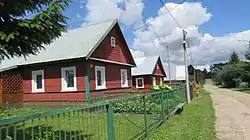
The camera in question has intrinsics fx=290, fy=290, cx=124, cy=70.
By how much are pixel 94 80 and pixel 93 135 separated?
470 inches

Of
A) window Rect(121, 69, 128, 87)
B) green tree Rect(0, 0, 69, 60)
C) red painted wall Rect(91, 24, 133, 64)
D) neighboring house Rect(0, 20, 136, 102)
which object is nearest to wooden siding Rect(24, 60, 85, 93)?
neighboring house Rect(0, 20, 136, 102)

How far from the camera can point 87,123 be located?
4.45 m

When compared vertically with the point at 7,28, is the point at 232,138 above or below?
below

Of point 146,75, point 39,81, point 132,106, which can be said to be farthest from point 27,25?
point 146,75

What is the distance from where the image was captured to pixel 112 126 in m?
5.12

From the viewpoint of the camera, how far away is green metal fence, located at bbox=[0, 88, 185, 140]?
10.4ft

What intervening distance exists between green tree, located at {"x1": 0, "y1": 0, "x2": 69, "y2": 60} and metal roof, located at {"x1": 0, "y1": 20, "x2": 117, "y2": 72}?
8777mm

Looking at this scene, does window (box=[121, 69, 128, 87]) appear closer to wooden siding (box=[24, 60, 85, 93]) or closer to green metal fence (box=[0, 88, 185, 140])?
wooden siding (box=[24, 60, 85, 93])

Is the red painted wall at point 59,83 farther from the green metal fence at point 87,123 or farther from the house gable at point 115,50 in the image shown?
the green metal fence at point 87,123

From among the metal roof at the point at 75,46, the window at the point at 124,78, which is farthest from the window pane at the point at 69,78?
the window at the point at 124,78

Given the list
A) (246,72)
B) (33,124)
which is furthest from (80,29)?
(246,72)

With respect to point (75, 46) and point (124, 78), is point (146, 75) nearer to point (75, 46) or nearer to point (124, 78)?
point (124, 78)

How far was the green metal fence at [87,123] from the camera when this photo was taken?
10.4ft

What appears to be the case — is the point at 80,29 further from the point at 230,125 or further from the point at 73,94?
the point at 230,125
